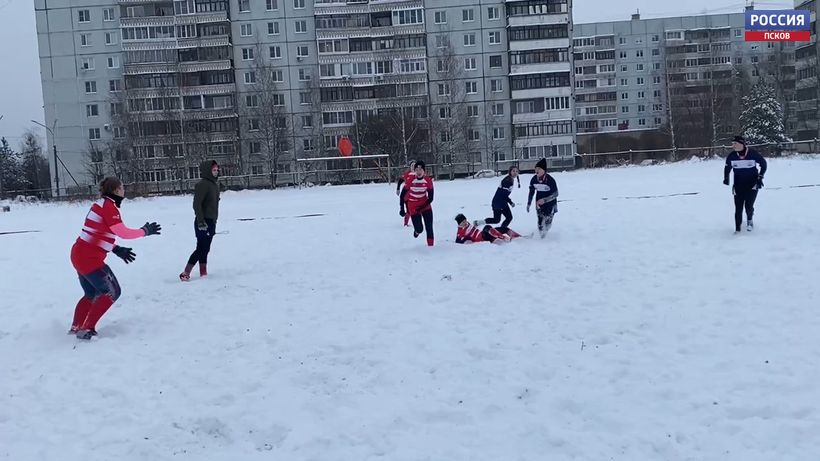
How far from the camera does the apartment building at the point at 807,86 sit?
7806cm

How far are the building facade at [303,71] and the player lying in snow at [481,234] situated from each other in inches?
2008

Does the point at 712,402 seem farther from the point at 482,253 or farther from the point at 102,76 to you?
the point at 102,76

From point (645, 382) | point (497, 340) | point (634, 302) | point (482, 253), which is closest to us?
point (645, 382)

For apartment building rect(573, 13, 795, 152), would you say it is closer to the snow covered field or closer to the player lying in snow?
the player lying in snow

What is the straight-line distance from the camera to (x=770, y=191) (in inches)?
842

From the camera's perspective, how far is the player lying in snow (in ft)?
47.5

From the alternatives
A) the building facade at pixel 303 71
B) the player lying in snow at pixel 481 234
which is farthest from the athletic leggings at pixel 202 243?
the building facade at pixel 303 71

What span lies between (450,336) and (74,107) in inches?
2832

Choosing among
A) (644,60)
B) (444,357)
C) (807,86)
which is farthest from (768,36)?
(444,357)

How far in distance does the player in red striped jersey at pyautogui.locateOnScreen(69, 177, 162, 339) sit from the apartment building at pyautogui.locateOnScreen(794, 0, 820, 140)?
3248 inches

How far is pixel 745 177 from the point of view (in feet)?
43.8

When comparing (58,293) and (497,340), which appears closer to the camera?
(497,340)

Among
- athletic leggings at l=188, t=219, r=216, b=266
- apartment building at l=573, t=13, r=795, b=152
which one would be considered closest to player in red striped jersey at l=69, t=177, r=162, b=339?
athletic leggings at l=188, t=219, r=216, b=266

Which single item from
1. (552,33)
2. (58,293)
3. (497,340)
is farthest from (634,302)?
(552,33)
